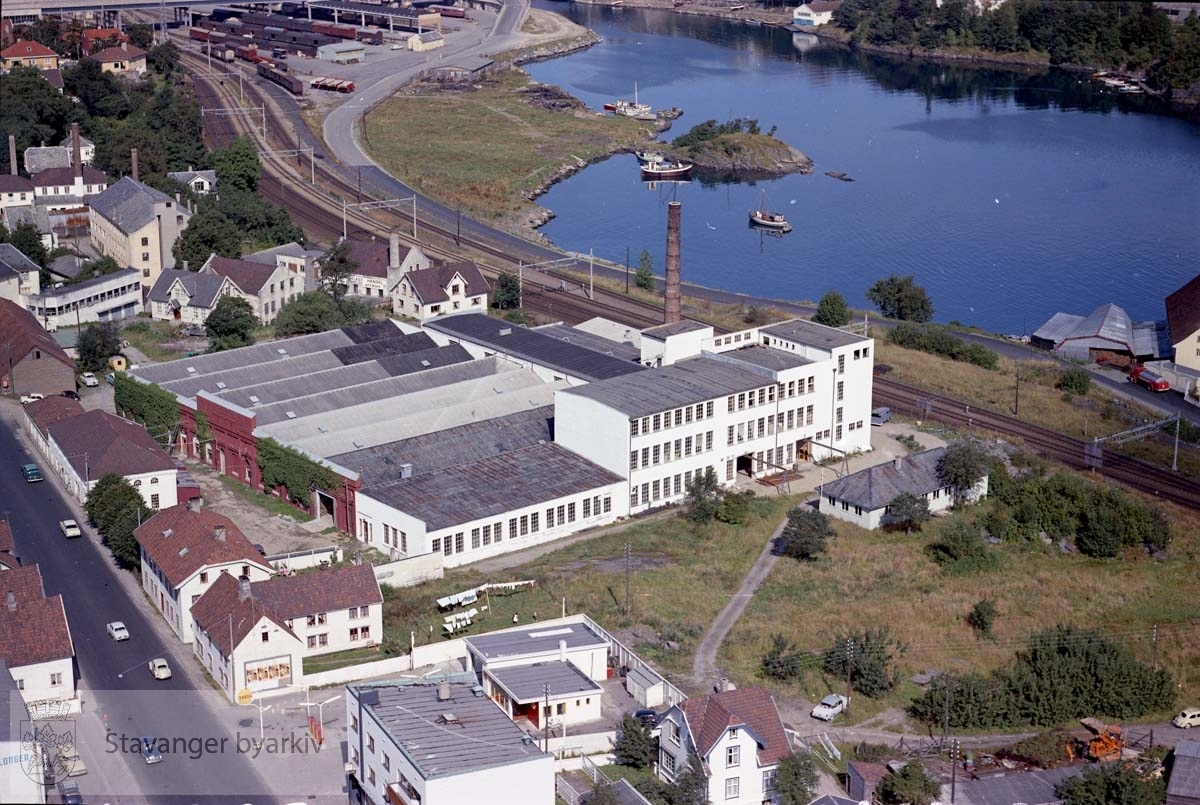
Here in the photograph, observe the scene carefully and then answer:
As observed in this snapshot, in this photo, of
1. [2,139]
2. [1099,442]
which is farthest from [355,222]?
[1099,442]

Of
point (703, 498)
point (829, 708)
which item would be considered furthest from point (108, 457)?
point (829, 708)

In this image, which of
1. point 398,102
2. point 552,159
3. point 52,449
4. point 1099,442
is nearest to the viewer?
point 52,449

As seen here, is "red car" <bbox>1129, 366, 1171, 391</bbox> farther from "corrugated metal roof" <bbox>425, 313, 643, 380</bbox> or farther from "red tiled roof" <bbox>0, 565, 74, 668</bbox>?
"red tiled roof" <bbox>0, 565, 74, 668</bbox>

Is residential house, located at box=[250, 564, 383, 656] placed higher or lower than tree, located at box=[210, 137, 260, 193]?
lower

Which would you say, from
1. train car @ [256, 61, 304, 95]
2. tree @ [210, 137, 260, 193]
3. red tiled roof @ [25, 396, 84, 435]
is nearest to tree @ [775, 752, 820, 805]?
red tiled roof @ [25, 396, 84, 435]

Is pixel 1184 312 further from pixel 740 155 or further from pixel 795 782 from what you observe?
pixel 740 155

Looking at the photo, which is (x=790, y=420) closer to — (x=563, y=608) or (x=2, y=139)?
(x=563, y=608)
